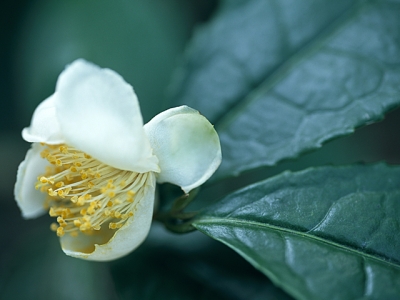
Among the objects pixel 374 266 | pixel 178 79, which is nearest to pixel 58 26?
pixel 178 79

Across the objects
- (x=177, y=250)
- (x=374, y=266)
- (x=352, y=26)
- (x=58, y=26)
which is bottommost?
(x=177, y=250)

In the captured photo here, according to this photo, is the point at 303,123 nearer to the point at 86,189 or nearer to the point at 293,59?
the point at 293,59

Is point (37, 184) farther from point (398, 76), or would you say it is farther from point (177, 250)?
point (398, 76)

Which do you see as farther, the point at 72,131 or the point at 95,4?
the point at 95,4

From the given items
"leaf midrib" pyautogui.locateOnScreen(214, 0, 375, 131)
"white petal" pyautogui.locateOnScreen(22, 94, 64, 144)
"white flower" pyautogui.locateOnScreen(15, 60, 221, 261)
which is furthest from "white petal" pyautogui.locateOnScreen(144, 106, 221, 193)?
"leaf midrib" pyautogui.locateOnScreen(214, 0, 375, 131)

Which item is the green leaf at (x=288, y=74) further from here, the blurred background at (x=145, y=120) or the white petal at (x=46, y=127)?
the white petal at (x=46, y=127)

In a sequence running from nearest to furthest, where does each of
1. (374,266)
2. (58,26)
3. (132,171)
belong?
(374,266)
(132,171)
(58,26)

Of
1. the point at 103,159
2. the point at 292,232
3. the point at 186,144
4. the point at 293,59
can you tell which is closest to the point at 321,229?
the point at 292,232

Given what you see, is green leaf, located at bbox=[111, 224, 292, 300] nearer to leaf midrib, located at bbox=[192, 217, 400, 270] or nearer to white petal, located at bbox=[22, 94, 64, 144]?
leaf midrib, located at bbox=[192, 217, 400, 270]
